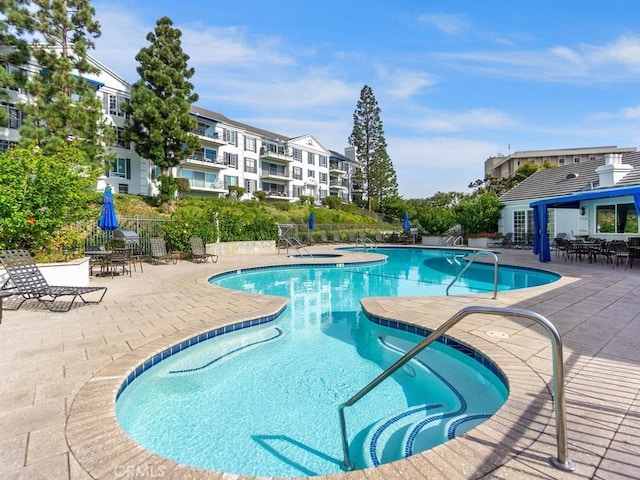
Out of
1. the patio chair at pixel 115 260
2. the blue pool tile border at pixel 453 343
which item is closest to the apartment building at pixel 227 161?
the patio chair at pixel 115 260

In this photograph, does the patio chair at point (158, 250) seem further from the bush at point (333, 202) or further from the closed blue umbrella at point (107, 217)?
the bush at point (333, 202)

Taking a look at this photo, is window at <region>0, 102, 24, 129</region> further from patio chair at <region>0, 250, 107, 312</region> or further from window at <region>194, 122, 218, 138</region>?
patio chair at <region>0, 250, 107, 312</region>

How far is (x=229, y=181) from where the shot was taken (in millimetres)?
38250

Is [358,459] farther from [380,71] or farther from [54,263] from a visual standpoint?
[380,71]

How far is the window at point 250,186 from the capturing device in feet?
132

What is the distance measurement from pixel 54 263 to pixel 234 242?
32.6ft

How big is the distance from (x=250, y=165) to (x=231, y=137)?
3.70m

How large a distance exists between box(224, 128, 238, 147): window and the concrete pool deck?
33.8 metres

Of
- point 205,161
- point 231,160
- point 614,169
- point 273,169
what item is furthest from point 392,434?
point 273,169

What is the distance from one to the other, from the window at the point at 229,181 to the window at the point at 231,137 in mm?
3861

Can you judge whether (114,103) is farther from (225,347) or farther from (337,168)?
(337,168)

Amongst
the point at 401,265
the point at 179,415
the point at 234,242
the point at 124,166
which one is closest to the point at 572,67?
the point at 401,265

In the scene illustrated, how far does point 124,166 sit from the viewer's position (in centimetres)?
2912

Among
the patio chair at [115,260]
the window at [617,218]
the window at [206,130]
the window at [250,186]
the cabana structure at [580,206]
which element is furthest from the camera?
the window at [250,186]
